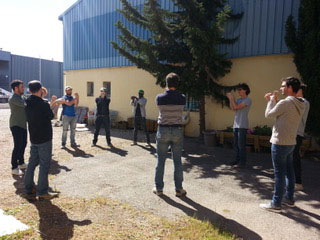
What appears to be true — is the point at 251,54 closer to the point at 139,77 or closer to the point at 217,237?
the point at 139,77

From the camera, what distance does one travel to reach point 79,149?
8.21 meters

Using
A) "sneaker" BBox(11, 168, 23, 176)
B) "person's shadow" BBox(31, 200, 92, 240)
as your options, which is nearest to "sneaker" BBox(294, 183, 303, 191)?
"person's shadow" BBox(31, 200, 92, 240)

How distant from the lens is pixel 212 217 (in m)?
3.82

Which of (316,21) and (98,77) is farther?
(98,77)

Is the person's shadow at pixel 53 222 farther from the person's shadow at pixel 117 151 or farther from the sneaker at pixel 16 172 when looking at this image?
the person's shadow at pixel 117 151

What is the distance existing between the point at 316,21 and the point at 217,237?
6.34m

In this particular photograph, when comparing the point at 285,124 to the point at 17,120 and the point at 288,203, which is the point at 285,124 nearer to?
the point at 288,203

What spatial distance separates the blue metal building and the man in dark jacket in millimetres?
31295

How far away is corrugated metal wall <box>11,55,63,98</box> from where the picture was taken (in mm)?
35500

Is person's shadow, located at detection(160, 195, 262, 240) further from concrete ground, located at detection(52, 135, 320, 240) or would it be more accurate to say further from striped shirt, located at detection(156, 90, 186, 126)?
striped shirt, located at detection(156, 90, 186, 126)

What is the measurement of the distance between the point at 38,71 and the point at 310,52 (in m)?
37.0

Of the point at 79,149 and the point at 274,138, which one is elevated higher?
the point at 274,138

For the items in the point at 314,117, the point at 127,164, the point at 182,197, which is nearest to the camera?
the point at 182,197

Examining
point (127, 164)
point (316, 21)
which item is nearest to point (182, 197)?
point (127, 164)
